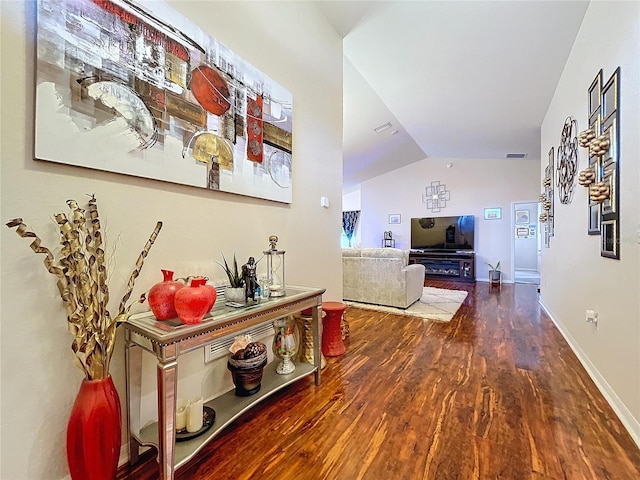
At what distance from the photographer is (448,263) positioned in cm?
709

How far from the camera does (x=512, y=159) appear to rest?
22.1 ft

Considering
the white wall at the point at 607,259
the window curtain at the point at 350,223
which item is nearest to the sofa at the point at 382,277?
the white wall at the point at 607,259

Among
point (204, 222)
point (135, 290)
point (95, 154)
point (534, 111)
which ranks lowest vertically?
point (135, 290)

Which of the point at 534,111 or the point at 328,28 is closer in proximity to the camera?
the point at 328,28

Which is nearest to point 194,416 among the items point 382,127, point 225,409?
point 225,409

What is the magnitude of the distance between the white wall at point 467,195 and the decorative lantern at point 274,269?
6493mm

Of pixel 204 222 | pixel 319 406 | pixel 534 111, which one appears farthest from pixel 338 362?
pixel 534 111

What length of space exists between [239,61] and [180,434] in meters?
2.20

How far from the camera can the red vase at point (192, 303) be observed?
1.24 metres

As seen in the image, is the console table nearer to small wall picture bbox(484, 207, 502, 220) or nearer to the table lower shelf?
the table lower shelf

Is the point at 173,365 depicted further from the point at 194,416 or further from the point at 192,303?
the point at 194,416

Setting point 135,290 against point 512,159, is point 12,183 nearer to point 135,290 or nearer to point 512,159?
point 135,290

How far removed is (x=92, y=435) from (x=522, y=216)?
10.2 meters

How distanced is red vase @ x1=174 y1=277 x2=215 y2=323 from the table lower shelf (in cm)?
57
